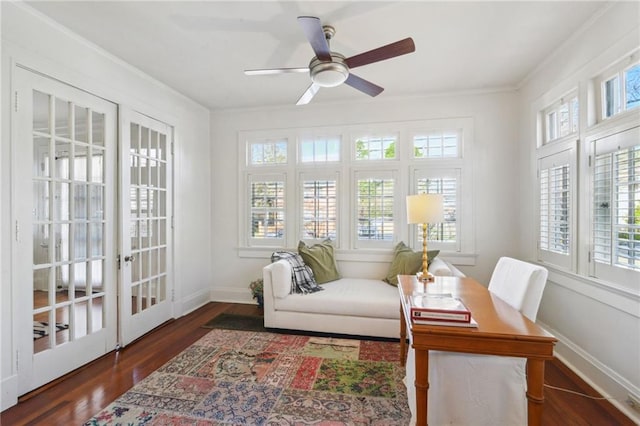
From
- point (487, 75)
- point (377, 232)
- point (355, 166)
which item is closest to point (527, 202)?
point (487, 75)

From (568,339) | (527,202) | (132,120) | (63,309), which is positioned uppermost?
(132,120)

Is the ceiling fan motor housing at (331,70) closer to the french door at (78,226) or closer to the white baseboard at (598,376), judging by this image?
the french door at (78,226)

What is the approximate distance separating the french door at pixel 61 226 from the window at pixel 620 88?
395 cm

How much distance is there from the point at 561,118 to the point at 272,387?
3.35 m

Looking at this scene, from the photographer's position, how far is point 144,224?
3010 mm

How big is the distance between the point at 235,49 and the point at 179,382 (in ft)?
8.85

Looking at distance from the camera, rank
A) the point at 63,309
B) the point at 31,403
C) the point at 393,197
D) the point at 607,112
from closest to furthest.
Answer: the point at 31,403
the point at 607,112
the point at 63,309
the point at 393,197

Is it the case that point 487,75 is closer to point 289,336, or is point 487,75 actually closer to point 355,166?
point 355,166

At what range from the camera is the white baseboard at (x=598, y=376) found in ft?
5.91

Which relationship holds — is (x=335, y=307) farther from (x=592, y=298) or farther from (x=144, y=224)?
(x=144, y=224)

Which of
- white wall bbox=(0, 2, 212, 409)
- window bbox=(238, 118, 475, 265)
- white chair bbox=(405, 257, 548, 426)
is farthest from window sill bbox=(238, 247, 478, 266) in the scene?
white chair bbox=(405, 257, 548, 426)

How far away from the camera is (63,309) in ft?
7.35

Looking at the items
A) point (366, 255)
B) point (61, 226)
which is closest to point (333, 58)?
point (366, 255)

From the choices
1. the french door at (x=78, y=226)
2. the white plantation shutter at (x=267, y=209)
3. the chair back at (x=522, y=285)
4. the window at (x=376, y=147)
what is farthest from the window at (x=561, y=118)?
the french door at (x=78, y=226)
